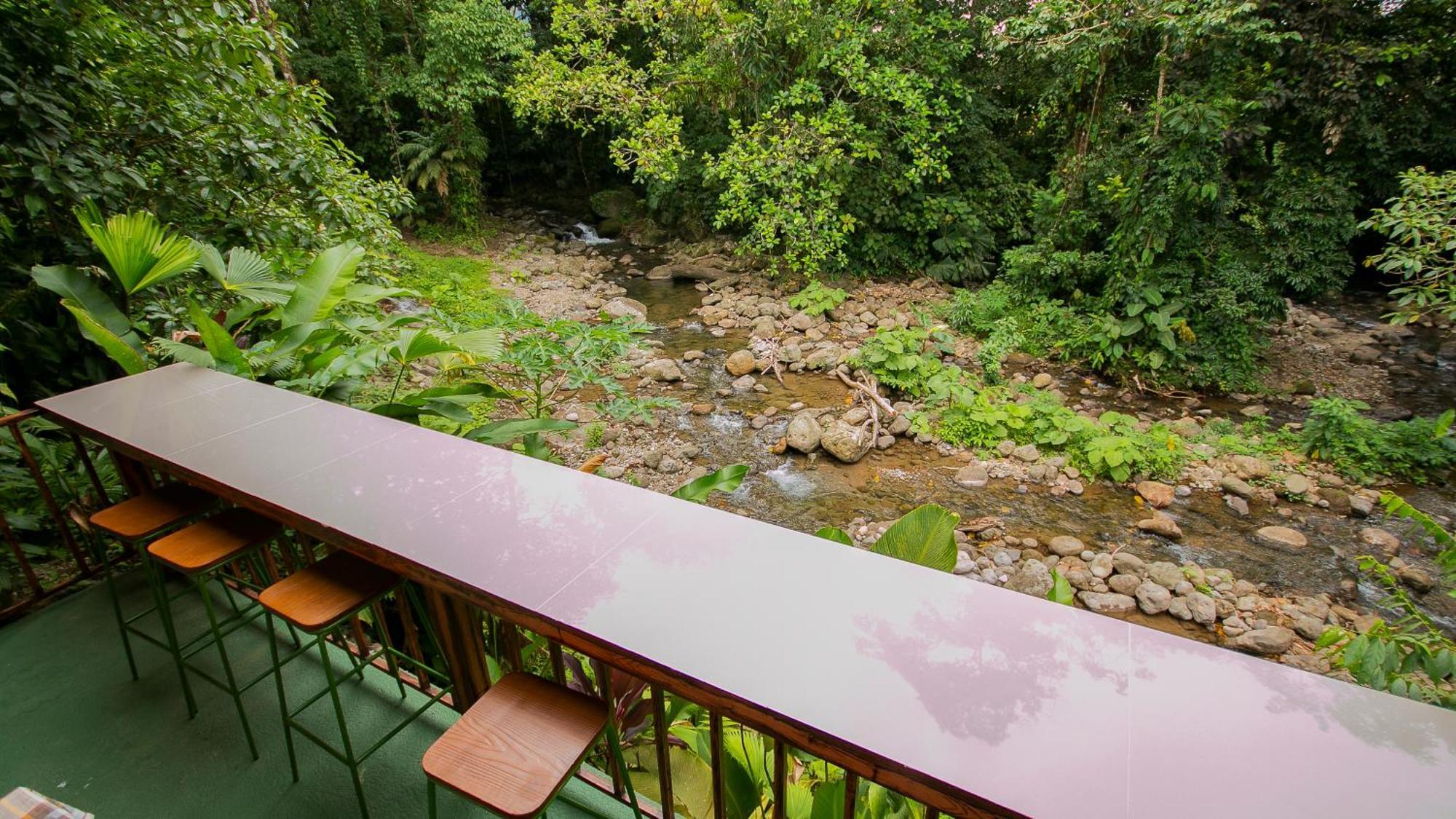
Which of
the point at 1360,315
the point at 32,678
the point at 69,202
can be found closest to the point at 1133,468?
the point at 1360,315

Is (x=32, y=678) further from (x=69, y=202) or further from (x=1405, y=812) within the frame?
(x=1405, y=812)

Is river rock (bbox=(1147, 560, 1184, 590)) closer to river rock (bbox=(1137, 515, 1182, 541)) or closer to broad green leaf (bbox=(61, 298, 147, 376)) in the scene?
river rock (bbox=(1137, 515, 1182, 541))

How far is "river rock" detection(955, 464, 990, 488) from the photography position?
246 inches

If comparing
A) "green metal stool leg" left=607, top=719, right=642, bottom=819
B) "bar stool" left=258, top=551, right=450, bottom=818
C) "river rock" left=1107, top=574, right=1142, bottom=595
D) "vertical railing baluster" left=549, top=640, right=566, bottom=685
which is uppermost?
"bar stool" left=258, top=551, right=450, bottom=818

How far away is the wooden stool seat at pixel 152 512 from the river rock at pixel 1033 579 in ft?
16.4

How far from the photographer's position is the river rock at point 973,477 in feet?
20.5

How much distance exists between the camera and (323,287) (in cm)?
276

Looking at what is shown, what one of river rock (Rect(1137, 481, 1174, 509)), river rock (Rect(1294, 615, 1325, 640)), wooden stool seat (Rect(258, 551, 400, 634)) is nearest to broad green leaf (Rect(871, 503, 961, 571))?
wooden stool seat (Rect(258, 551, 400, 634))

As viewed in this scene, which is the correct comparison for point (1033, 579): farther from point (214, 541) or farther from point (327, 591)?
point (214, 541)

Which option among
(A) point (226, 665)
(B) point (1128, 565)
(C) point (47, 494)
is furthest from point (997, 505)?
(C) point (47, 494)

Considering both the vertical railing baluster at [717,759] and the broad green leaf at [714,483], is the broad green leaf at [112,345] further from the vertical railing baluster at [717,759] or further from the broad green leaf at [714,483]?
the vertical railing baluster at [717,759]

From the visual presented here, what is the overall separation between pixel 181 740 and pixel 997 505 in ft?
19.2

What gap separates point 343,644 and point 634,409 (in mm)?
1925

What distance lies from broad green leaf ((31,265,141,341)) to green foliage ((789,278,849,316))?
8.35 meters
